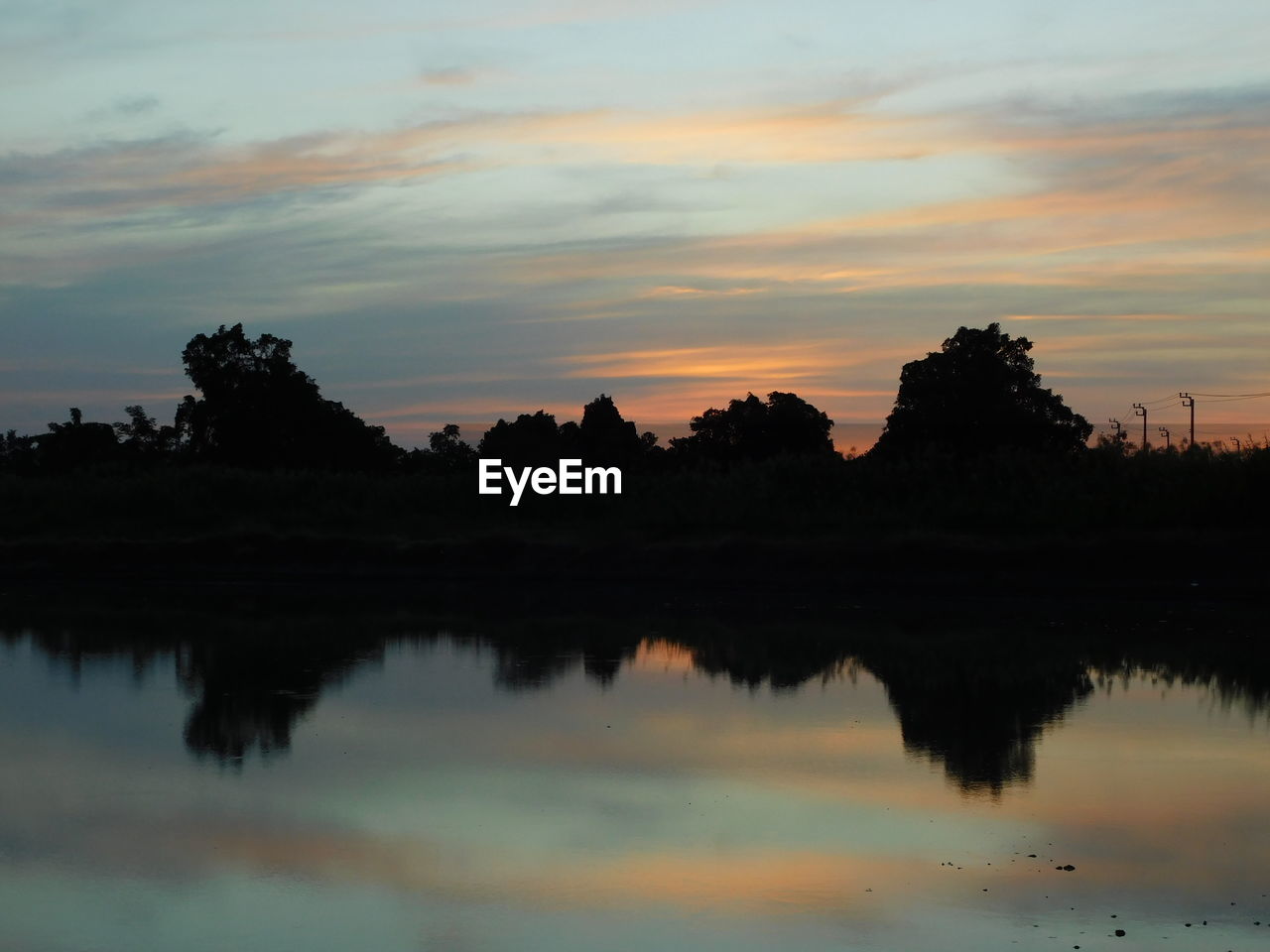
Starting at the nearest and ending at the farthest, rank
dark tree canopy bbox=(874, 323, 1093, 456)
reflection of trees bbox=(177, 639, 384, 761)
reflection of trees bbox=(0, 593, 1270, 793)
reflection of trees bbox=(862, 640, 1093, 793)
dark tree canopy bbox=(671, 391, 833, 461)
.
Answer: reflection of trees bbox=(862, 640, 1093, 793)
reflection of trees bbox=(177, 639, 384, 761)
reflection of trees bbox=(0, 593, 1270, 793)
dark tree canopy bbox=(874, 323, 1093, 456)
dark tree canopy bbox=(671, 391, 833, 461)

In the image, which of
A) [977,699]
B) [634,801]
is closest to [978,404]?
[977,699]

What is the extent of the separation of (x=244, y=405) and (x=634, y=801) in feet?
186

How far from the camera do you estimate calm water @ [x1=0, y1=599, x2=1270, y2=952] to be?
6.95 metres

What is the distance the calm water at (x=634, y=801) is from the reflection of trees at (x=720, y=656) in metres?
0.09

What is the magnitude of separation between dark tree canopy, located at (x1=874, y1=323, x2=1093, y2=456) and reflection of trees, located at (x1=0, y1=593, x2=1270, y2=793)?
3692cm

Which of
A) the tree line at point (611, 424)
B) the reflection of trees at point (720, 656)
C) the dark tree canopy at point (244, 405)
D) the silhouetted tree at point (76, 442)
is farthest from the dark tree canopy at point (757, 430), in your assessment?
the reflection of trees at point (720, 656)

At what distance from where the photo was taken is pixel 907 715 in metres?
13.4

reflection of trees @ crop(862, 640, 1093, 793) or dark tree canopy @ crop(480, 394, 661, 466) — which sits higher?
dark tree canopy @ crop(480, 394, 661, 466)

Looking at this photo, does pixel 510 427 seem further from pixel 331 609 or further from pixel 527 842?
pixel 527 842

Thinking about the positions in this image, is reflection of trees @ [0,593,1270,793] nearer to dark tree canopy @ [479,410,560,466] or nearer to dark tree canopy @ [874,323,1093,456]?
dark tree canopy @ [874,323,1093,456]

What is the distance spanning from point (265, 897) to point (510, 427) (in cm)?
6662

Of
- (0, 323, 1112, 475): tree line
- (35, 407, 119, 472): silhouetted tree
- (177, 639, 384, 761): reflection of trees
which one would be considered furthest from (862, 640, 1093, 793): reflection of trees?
(35, 407, 119, 472): silhouetted tree

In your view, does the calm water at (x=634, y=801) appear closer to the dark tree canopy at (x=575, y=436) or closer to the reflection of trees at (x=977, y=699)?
the reflection of trees at (x=977, y=699)

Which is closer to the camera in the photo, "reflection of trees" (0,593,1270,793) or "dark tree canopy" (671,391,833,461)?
"reflection of trees" (0,593,1270,793)
